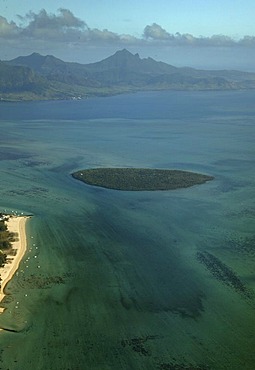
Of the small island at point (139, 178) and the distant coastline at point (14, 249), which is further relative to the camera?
the small island at point (139, 178)

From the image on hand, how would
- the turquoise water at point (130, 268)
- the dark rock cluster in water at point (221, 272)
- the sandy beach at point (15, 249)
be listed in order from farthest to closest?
the sandy beach at point (15, 249), the dark rock cluster in water at point (221, 272), the turquoise water at point (130, 268)

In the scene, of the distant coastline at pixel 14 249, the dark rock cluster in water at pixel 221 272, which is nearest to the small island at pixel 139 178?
the distant coastline at pixel 14 249

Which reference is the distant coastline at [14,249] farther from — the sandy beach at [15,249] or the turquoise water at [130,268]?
the turquoise water at [130,268]

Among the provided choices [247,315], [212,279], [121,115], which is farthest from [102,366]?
[121,115]

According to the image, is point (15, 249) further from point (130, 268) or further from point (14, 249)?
point (130, 268)

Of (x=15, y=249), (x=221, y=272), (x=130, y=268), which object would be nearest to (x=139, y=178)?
(x=15, y=249)

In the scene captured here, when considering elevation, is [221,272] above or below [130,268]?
above

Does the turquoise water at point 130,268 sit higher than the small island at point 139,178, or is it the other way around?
the small island at point 139,178
